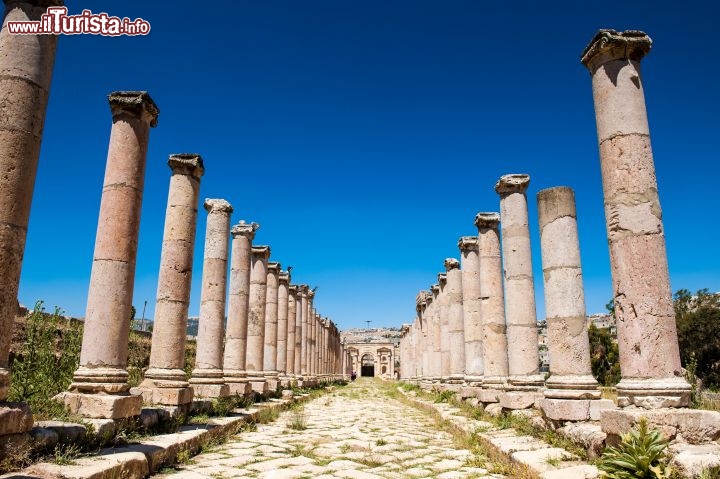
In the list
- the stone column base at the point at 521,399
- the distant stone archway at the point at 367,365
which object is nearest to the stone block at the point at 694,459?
the stone column base at the point at 521,399

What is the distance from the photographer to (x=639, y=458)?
5.05 metres

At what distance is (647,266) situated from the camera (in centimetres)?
681

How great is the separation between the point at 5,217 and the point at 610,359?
4280 cm

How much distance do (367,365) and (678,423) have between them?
299ft

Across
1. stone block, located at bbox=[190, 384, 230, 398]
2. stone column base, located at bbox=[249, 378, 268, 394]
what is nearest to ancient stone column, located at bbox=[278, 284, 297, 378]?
stone column base, located at bbox=[249, 378, 268, 394]

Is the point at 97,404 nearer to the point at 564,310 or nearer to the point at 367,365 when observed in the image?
the point at 564,310

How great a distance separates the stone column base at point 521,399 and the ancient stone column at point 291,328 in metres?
17.7

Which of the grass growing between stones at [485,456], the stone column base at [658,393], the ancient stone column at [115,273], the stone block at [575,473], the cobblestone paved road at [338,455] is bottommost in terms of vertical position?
the cobblestone paved road at [338,455]

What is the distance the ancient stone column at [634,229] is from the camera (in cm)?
653

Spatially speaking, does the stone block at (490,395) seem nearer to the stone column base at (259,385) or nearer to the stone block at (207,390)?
the stone block at (207,390)

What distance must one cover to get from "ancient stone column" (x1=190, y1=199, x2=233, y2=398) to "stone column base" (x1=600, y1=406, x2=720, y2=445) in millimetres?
9283

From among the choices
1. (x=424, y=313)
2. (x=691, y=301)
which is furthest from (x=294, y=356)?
(x=691, y=301)

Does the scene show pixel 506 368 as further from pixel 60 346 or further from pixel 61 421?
pixel 60 346

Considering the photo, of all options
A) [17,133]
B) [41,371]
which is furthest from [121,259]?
[17,133]
